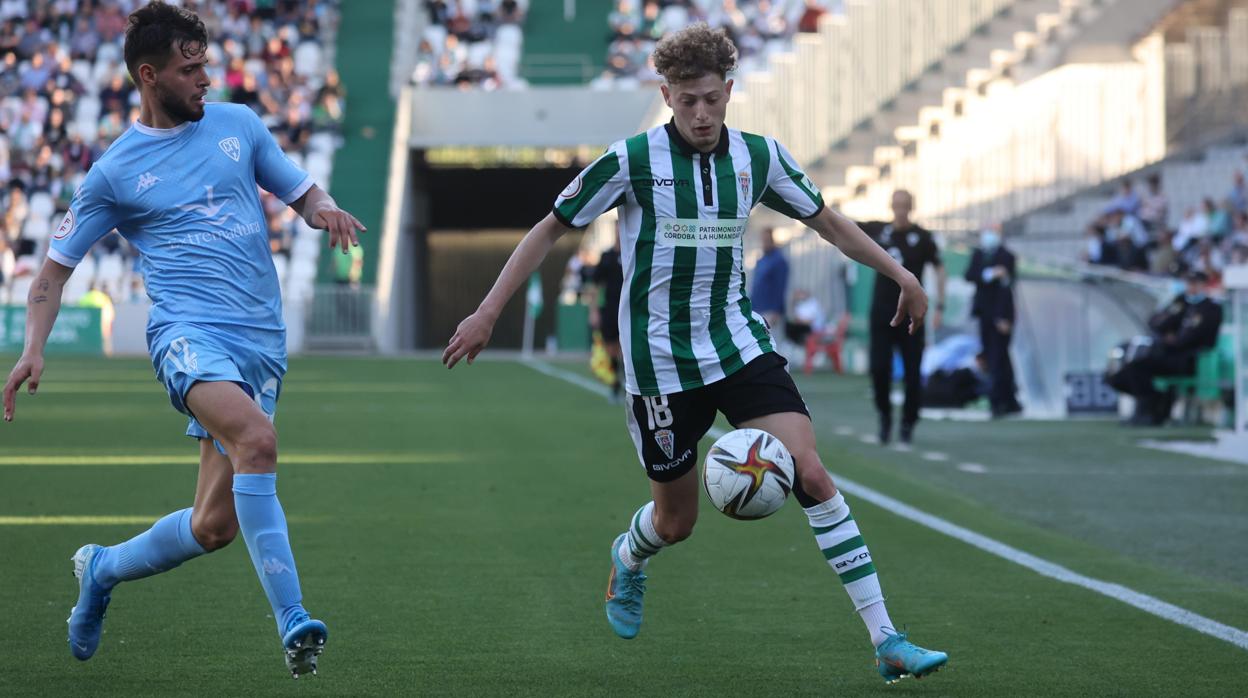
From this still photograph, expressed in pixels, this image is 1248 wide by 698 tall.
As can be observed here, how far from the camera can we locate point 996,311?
19.1m

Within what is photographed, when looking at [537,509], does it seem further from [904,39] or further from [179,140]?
[904,39]

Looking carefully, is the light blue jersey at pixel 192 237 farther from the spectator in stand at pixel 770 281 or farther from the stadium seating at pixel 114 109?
the stadium seating at pixel 114 109

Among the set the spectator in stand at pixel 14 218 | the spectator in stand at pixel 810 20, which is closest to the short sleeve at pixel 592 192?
the spectator in stand at pixel 810 20

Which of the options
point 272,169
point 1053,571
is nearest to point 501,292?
point 272,169

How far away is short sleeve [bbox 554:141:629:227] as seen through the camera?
6160 mm

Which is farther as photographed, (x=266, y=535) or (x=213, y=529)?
(x=213, y=529)

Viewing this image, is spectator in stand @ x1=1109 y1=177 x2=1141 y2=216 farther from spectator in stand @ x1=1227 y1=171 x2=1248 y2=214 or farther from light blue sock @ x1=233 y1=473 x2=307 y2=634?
light blue sock @ x1=233 y1=473 x2=307 y2=634

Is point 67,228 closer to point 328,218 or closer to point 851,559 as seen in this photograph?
point 328,218

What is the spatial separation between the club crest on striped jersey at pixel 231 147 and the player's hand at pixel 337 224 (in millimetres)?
312

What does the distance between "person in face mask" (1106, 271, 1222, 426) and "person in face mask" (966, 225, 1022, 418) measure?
154 centimetres

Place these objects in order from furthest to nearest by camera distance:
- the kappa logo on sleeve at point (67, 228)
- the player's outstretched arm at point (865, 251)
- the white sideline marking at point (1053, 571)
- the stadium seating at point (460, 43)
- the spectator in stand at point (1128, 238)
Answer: the stadium seating at point (460, 43)
the spectator in stand at point (1128, 238)
the white sideline marking at point (1053, 571)
the player's outstretched arm at point (865, 251)
the kappa logo on sleeve at point (67, 228)

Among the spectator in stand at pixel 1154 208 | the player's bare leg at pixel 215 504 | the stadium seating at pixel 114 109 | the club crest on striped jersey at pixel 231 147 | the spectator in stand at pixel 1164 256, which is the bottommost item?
the player's bare leg at pixel 215 504

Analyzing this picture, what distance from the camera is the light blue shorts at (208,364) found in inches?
229

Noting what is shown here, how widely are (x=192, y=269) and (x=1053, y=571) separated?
437cm
